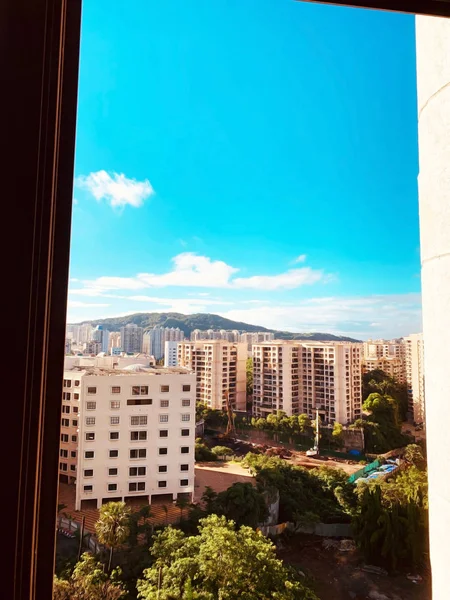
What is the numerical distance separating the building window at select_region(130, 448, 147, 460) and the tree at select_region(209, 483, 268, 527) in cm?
34

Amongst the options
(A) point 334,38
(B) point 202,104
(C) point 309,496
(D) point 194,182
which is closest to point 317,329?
(C) point 309,496

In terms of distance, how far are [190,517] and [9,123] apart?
4.13ft

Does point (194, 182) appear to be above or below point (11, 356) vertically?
above

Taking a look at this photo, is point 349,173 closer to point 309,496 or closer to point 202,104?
point 202,104

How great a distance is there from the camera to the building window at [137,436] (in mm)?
1164

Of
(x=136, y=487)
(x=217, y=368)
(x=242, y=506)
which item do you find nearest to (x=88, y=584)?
(x=136, y=487)

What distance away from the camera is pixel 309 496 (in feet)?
4.31

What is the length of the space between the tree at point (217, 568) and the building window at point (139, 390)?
465 millimetres

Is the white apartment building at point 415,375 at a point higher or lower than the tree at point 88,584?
higher

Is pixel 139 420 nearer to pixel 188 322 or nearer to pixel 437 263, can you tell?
pixel 188 322

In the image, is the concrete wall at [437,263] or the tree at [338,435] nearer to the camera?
the concrete wall at [437,263]

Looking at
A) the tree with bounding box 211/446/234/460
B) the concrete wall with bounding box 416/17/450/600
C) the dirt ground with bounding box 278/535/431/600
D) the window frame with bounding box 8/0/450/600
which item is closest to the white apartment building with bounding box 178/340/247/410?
the tree with bounding box 211/446/234/460

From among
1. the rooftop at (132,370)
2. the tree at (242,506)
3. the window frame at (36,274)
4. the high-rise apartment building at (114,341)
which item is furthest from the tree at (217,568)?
the window frame at (36,274)

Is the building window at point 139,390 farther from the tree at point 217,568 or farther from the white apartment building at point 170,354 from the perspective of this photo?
the tree at point 217,568
